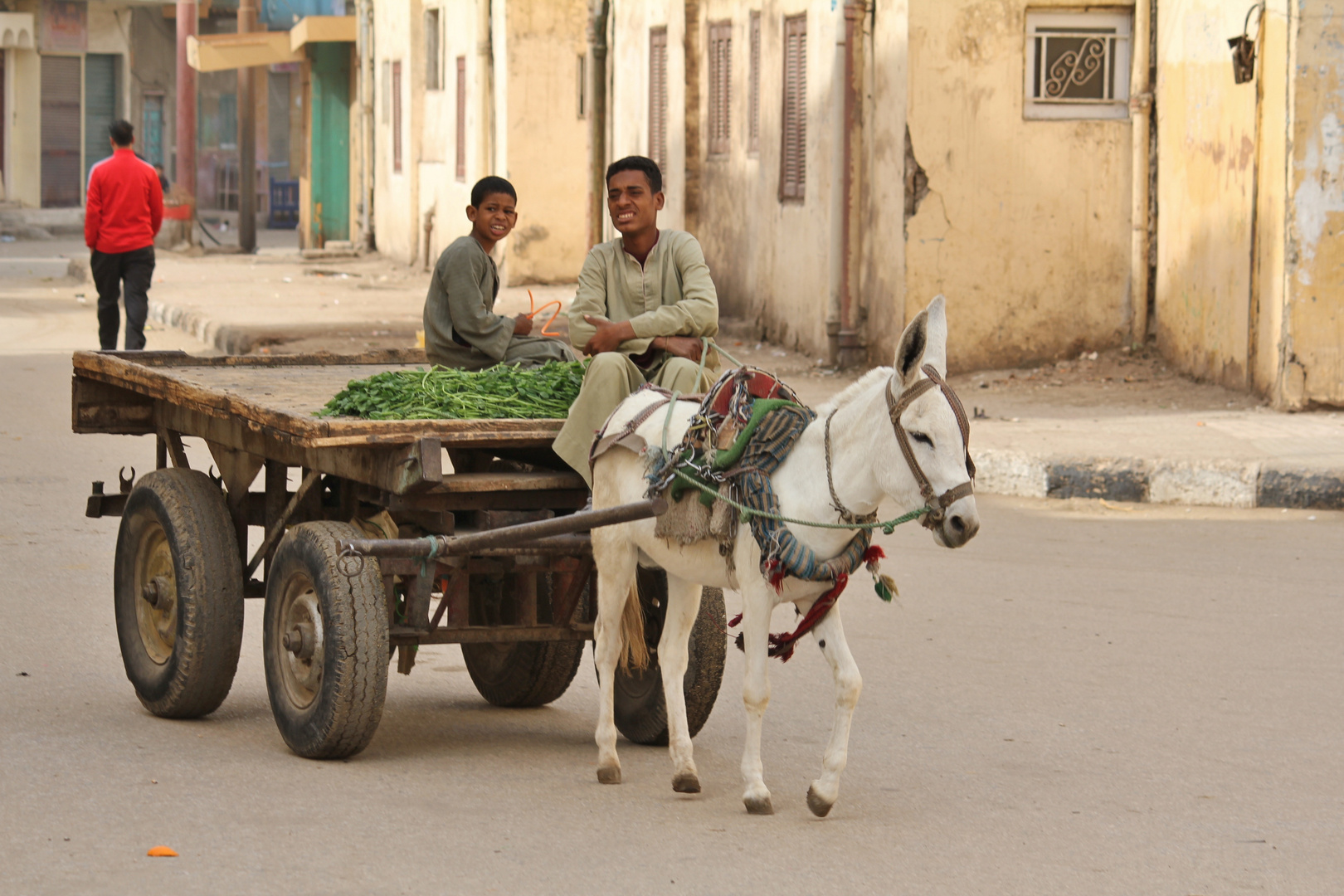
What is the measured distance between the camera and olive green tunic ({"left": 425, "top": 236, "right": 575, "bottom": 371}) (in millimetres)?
6266

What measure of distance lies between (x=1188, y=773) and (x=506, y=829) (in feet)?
6.59

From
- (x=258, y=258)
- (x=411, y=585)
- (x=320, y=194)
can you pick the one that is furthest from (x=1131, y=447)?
(x=320, y=194)

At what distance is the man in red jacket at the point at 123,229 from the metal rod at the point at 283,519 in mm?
9802

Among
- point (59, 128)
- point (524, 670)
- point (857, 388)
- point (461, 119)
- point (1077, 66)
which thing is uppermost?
point (59, 128)

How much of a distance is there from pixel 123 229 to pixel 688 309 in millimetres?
10951

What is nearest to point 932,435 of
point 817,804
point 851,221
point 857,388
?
point 857,388

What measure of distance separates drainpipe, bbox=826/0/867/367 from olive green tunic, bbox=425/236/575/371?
8.85 meters

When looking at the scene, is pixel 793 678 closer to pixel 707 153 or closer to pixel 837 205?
pixel 837 205

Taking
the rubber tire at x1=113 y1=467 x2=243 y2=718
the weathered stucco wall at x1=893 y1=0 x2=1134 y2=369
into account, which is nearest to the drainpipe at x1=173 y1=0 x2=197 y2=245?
the weathered stucco wall at x1=893 y1=0 x2=1134 y2=369

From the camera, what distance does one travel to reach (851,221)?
15.1 metres

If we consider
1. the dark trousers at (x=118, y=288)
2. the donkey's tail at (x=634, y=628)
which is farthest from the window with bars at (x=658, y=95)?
the donkey's tail at (x=634, y=628)

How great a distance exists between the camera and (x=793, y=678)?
6.64 meters

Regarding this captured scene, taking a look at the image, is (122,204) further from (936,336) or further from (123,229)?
(936,336)

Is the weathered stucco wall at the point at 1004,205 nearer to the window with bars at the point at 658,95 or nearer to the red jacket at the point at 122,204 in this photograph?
the window with bars at the point at 658,95
